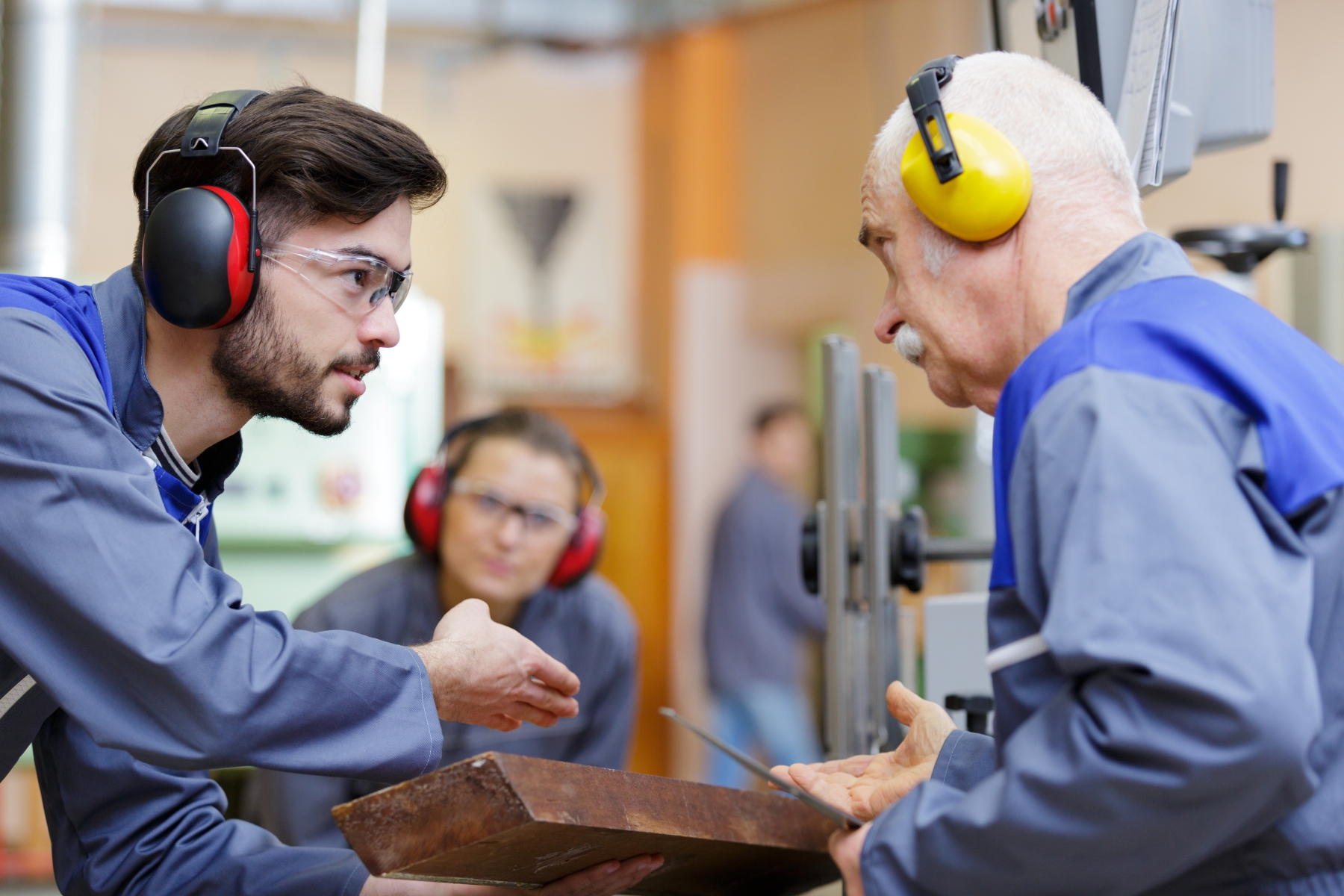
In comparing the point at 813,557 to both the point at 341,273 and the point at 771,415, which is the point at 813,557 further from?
the point at 771,415

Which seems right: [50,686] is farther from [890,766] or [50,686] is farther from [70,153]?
[70,153]

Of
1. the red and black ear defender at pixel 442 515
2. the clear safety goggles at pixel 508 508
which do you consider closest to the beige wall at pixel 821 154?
the red and black ear defender at pixel 442 515

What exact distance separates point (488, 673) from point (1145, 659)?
2.19 feet

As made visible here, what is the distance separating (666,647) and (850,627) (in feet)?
15.4

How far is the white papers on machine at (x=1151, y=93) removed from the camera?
4.54 ft

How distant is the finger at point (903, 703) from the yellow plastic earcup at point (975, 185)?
21.7 inches

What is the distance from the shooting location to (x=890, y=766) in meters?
1.35

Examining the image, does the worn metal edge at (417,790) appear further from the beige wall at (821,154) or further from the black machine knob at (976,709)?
the beige wall at (821,154)

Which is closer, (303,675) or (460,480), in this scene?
(303,675)

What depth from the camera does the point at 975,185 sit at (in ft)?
3.33

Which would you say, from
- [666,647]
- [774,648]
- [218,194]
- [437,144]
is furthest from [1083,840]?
[437,144]

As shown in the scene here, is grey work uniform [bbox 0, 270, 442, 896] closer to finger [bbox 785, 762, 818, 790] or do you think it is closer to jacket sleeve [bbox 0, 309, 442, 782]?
jacket sleeve [bbox 0, 309, 442, 782]

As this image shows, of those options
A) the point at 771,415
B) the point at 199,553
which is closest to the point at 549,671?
the point at 199,553

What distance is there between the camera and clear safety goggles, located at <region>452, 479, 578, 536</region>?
7.59 ft
